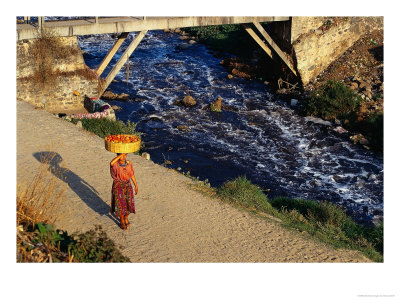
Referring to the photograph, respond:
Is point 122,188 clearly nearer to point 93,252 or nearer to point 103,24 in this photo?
point 93,252

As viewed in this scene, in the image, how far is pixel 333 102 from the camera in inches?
742

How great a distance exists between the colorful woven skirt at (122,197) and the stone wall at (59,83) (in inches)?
339

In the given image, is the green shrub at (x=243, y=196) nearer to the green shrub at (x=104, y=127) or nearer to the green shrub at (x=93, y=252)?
the green shrub at (x=93, y=252)

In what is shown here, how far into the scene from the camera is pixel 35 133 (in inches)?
538

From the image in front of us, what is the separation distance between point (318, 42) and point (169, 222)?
1325 cm

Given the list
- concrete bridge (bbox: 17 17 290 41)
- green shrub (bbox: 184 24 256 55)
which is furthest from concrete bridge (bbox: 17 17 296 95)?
green shrub (bbox: 184 24 256 55)

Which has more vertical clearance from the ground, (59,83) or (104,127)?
(59,83)

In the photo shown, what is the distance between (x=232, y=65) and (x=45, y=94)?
8.97m

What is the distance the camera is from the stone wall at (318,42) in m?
21.0

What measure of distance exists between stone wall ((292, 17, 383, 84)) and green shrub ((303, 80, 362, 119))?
1891mm

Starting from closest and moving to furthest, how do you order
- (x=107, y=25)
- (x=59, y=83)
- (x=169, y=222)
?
(x=169, y=222) < (x=107, y=25) < (x=59, y=83)

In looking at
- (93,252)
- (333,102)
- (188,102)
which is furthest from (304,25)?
(93,252)

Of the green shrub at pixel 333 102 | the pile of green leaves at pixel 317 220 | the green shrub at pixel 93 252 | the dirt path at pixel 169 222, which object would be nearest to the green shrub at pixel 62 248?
the green shrub at pixel 93 252

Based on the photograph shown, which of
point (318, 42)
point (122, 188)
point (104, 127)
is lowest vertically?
point (122, 188)
